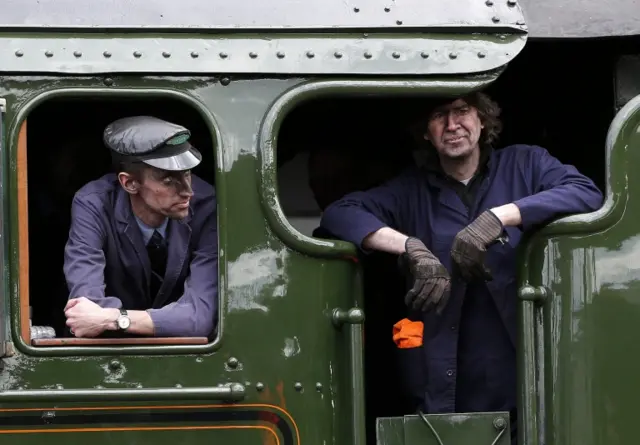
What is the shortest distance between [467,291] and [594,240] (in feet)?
1.59

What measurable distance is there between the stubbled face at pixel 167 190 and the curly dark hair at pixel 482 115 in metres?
0.84

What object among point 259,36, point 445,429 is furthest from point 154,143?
point 445,429

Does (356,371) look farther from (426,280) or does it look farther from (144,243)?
(144,243)

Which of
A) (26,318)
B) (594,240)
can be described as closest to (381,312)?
(594,240)

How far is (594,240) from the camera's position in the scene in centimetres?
388

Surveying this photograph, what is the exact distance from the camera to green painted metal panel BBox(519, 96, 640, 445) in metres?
3.85

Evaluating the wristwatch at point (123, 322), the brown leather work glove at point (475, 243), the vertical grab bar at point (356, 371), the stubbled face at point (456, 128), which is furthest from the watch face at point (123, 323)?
the stubbled face at point (456, 128)

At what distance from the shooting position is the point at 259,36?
394 centimetres

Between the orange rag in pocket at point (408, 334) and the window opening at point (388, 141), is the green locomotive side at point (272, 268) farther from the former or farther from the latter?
the window opening at point (388, 141)

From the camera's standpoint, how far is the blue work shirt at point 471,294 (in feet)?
13.4

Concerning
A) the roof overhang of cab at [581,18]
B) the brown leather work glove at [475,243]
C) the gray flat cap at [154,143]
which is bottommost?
the brown leather work glove at [475,243]

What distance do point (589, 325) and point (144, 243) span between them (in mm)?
1469

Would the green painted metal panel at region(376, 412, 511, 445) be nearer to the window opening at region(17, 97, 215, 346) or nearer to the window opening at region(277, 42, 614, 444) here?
the window opening at region(277, 42, 614, 444)

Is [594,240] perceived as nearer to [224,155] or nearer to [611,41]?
[611,41]
